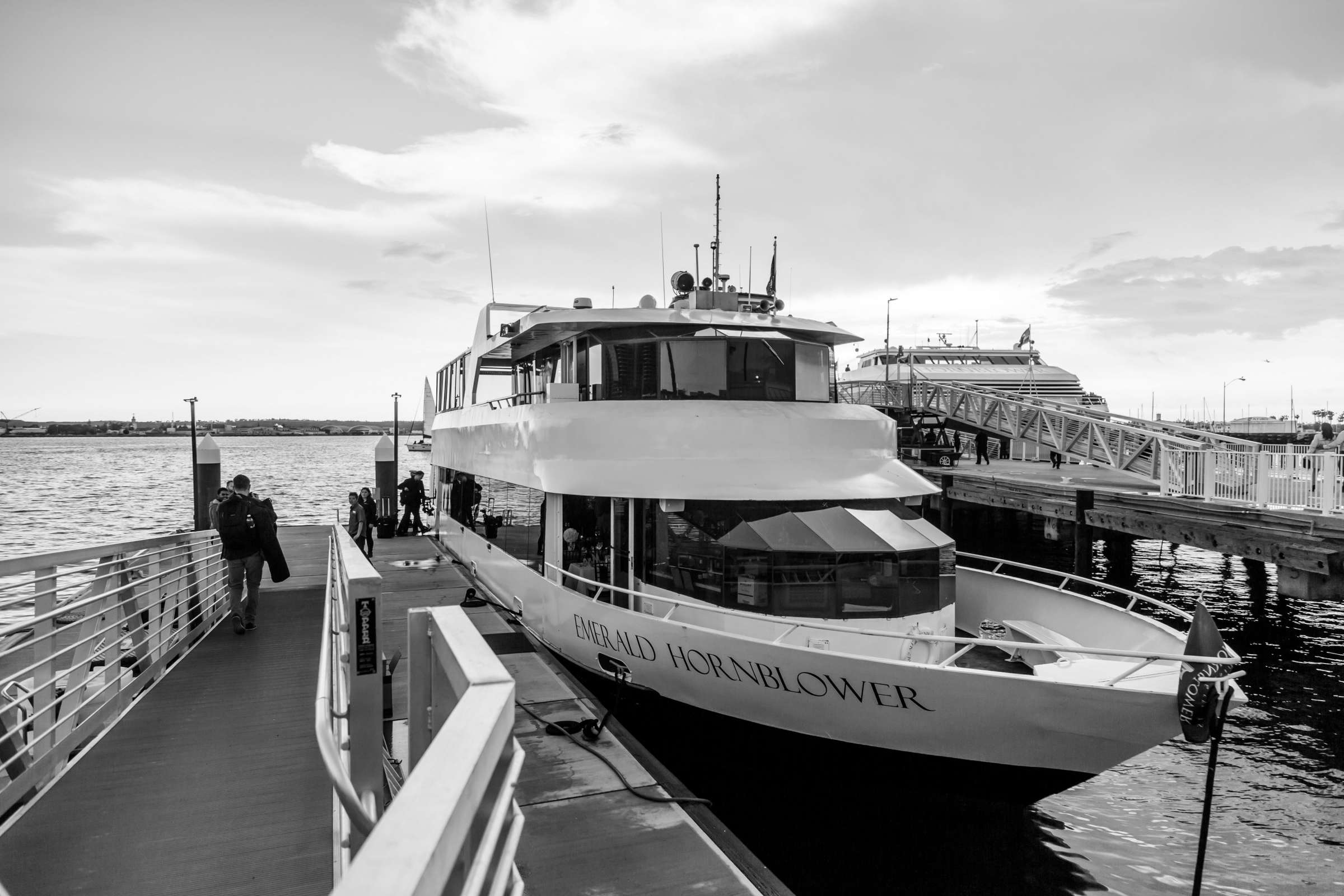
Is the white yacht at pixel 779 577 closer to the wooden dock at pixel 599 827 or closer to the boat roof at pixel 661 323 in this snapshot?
the boat roof at pixel 661 323

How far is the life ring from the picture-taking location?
7.94m

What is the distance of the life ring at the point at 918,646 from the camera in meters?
7.94

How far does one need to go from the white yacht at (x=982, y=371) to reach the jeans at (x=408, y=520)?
29.8 meters

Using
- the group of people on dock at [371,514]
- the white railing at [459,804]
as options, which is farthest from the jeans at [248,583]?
the white railing at [459,804]

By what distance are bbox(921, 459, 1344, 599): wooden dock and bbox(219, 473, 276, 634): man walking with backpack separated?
15.5m

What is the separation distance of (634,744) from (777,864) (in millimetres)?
1705

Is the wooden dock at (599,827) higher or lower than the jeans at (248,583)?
lower

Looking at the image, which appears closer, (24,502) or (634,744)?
(634,744)

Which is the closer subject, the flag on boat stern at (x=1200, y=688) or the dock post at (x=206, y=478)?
the flag on boat stern at (x=1200, y=688)

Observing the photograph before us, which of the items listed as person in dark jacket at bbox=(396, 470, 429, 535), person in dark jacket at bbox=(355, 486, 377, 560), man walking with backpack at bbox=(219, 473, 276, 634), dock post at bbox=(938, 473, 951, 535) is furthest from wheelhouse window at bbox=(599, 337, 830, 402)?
dock post at bbox=(938, 473, 951, 535)

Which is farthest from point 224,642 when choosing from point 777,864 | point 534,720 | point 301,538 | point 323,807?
point 301,538

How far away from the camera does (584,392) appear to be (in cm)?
1050

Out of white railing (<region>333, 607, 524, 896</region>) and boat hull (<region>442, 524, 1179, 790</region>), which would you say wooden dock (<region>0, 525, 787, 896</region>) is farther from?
white railing (<region>333, 607, 524, 896</region>)

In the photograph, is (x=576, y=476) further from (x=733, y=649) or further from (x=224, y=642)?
(x=224, y=642)
